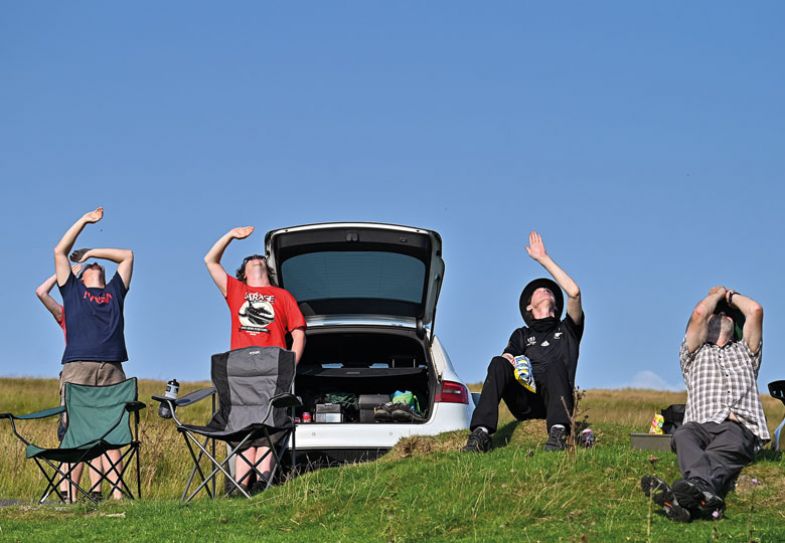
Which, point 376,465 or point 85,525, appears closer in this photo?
point 85,525

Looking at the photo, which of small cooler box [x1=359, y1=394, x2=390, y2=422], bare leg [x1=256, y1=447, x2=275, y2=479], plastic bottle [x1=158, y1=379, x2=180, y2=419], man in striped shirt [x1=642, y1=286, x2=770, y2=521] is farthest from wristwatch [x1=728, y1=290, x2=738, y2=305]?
plastic bottle [x1=158, y1=379, x2=180, y2=419]

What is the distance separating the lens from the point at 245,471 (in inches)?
346

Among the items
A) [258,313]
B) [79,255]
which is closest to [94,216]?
[79,255]

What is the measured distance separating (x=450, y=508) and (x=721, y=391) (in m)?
1.79

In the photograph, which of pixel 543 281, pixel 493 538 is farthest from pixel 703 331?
pixel 493 538

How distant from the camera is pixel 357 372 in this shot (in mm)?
9125

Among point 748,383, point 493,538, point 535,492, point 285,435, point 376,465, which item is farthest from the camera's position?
point 285,435

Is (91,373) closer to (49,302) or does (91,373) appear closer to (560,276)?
(49,302)

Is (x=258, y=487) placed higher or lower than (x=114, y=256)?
lower

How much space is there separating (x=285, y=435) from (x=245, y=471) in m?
0.56

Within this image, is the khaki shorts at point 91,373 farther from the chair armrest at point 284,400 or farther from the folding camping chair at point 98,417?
the chair armrest at point 284,400

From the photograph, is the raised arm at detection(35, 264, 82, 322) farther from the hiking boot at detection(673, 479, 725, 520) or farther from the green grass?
the hiking boot at detection(673, 479, 725, 520)

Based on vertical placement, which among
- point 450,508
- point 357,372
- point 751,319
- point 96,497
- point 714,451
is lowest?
point 96,497

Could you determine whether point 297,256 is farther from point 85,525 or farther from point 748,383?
point 748,383
